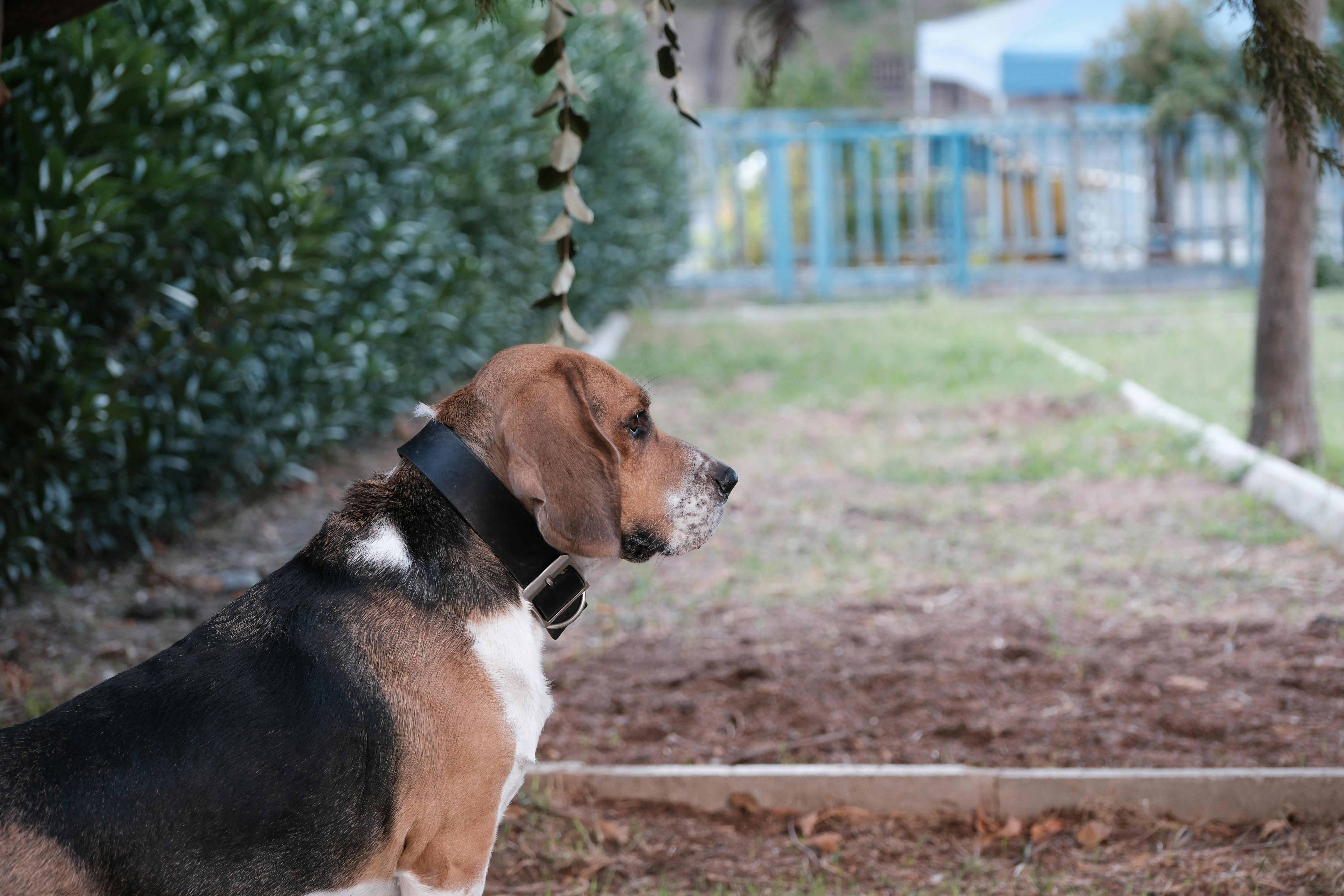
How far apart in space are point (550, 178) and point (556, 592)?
4.00 feet

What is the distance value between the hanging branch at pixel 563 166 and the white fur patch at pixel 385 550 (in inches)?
31.3

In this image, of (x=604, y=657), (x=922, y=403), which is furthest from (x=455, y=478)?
(x=922, y=403)

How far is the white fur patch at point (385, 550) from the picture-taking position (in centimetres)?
237

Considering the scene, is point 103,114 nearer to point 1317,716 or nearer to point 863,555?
point 863,555

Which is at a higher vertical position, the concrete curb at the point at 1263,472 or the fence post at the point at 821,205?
the fence post at the point at 821,205

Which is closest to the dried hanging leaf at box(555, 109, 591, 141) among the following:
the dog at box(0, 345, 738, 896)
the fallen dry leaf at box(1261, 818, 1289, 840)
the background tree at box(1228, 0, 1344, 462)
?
the dog at box(0, 345, 738, 896)

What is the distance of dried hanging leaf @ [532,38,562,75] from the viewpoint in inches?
117

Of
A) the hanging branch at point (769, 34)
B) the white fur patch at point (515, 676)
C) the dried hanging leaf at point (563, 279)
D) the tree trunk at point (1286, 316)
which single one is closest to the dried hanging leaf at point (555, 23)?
the dried hanging leaf at point (563, 279)

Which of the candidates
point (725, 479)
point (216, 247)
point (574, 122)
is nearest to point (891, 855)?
point (725, 479)

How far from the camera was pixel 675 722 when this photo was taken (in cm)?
400

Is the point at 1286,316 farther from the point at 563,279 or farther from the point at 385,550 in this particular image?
the point at 385,550

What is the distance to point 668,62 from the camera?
307cm

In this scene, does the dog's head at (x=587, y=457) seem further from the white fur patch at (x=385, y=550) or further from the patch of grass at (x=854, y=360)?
the patch of grass at (x=854, y=360)

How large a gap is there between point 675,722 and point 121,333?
3244mm
